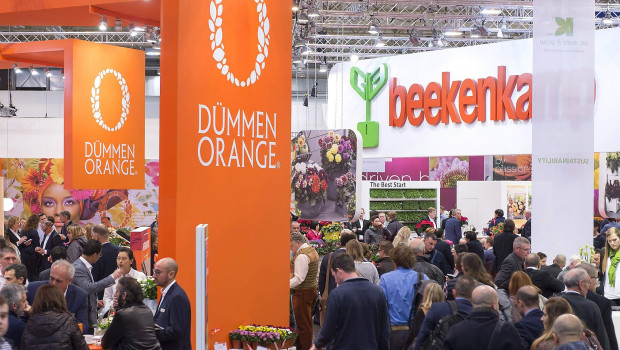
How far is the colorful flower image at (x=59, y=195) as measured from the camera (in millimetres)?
20688

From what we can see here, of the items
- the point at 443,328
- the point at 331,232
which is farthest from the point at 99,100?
the point at 443,328

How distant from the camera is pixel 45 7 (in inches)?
337

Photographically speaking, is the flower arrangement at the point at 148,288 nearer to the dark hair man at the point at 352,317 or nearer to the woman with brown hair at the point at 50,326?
the woman with brown hair at the point at 50,326

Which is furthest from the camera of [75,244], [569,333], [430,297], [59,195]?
[59,195]

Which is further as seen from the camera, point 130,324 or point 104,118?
point 104,118

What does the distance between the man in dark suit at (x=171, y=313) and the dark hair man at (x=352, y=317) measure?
0.84 meters

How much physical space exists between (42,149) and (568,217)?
14601 millimetres

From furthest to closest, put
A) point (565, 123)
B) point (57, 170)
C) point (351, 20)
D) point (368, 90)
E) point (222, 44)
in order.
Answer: point (351, 20)
point (57, 170)
point (368, 90)
point (565, 123)
point (222, 44)

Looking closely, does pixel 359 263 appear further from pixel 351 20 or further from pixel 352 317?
pixel 351 20

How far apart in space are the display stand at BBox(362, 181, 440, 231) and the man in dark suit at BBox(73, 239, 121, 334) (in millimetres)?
10704

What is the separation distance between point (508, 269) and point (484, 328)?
308 cm

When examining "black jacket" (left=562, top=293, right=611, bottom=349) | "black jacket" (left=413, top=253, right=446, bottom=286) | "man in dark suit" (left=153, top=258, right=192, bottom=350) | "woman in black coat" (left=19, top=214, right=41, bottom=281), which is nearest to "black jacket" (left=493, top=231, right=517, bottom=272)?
"black jacket" (left=413, top=253, right=446, bottom=286)

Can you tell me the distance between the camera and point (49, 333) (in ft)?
14.9

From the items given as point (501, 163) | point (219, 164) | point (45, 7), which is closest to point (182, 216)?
point (219, 164)
